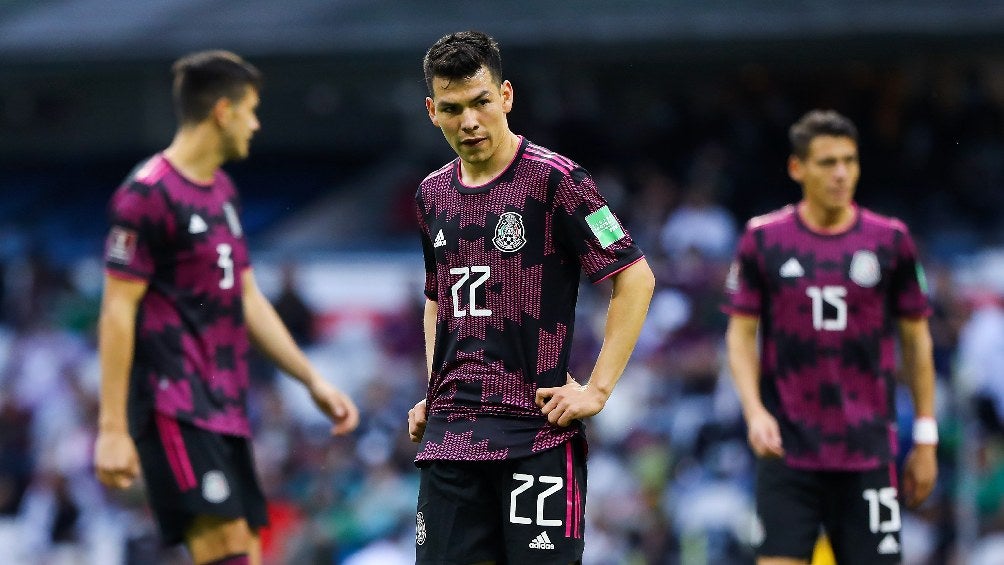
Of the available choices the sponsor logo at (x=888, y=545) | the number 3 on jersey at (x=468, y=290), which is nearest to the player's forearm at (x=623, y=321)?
the number 3 on jersey at (x=468, y=290)

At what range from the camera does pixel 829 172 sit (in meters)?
6.37

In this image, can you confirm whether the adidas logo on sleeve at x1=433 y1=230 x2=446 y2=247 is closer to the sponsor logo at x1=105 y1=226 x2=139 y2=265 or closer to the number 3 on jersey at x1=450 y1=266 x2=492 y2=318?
the number 3 on jersey at x1=450 y1=266 x2=492 y2=318

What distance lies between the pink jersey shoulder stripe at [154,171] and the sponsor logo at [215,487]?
44.1 inches

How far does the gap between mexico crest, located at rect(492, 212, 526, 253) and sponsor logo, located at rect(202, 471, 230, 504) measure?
1.88m

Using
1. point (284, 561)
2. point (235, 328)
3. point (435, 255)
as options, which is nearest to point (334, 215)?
point (284, 561)

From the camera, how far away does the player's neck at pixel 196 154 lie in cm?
602

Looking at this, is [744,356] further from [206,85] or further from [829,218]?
[206,85]

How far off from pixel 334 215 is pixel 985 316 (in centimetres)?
680

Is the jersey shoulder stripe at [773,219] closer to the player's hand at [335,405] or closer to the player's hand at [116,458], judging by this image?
the player's hand at [335,405]

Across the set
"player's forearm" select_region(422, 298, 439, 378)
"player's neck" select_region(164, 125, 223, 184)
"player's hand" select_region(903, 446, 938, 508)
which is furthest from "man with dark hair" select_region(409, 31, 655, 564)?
"player's hand" select_region(903, 446, 938, 508)

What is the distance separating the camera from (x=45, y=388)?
1232 cm

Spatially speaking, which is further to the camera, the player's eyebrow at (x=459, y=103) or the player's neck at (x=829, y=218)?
the player's neck at (x=829, y=218)

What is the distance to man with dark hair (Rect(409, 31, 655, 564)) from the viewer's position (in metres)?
4.42

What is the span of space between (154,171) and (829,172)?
270 centimetres
